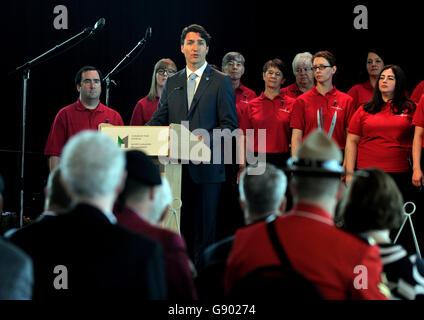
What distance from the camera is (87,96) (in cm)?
530

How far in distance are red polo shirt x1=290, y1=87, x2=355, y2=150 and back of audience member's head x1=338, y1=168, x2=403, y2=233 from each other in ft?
9.67

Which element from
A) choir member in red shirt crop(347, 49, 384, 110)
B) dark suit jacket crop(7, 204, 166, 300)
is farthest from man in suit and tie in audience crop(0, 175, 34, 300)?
choir member in red shirt crop(347, 49, 384, 110)

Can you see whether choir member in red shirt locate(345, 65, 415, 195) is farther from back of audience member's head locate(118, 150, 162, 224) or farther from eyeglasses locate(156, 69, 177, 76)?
back of audience member's head locate(118, 150, 162, 224)

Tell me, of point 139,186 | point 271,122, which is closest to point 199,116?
point 271,122

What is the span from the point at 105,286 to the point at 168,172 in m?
2.35

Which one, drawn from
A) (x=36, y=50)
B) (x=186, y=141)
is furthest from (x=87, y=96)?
(x=186, y=141)

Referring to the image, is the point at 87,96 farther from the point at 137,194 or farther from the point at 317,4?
the point at 137,194

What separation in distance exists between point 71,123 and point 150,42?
6.46ft

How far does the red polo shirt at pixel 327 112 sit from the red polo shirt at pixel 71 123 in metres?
1.67

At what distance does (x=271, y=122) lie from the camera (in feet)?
17.7

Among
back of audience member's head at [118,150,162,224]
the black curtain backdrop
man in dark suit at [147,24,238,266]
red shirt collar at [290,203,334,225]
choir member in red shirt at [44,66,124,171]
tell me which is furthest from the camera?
the black curtain backdrop

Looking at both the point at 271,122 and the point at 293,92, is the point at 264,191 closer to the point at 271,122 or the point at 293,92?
the point at 271,122

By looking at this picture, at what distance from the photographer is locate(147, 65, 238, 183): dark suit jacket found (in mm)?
4395

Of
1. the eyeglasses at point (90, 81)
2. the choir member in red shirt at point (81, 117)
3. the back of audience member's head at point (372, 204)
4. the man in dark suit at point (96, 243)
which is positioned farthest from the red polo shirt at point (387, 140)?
the man in dark suit at point (96, 243)
